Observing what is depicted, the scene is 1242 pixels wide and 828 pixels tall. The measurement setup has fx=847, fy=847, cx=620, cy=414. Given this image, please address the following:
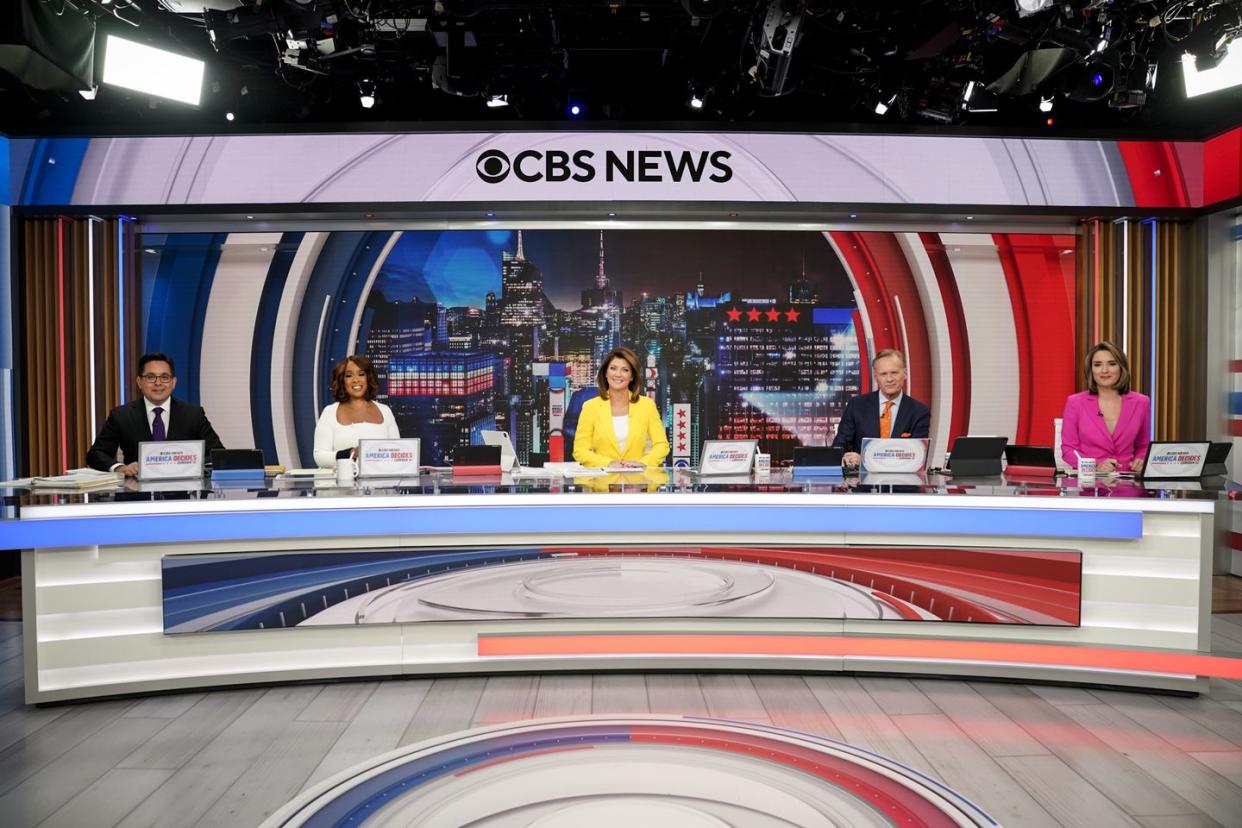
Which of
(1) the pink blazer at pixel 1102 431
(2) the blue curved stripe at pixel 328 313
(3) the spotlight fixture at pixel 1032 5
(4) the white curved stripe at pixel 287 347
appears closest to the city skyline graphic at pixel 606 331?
(2) the blue curved stripe at pixel 328 313

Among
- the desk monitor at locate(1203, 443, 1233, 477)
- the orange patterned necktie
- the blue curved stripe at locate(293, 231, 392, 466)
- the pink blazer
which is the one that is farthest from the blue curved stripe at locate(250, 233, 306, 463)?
the desk monitor at locate(1203, 443, 1233, 477)

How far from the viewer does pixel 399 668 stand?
341 cm

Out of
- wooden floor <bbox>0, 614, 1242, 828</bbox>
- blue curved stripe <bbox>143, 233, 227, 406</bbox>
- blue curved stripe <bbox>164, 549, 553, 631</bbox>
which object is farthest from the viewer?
blue curved stripe <bbox>143, 233, 227, 406</bbox>

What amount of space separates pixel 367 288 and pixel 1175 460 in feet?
16.3

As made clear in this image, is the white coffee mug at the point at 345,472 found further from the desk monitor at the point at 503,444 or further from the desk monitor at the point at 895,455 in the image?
the desk monitor at the point at 895,455

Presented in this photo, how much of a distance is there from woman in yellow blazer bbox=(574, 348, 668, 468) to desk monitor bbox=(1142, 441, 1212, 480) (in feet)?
7.16

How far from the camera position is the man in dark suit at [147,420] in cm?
424

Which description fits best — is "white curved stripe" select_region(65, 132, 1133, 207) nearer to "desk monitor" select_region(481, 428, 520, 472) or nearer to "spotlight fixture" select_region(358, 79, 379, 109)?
"spotlight fixture" select_region(358, 79, 379, 109)

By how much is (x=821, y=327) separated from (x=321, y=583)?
4122 mm

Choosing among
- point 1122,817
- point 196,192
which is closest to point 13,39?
point 196,192

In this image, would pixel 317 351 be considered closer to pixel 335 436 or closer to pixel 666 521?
pixel 335 436

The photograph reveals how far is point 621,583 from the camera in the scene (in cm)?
340

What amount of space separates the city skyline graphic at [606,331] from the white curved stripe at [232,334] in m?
0.81

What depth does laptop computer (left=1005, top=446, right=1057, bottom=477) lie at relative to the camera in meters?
3.76
